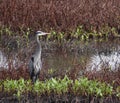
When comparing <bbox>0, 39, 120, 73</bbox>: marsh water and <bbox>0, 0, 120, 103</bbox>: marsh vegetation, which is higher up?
<bbox>0, 0, 120, 103</bbox>: marsh vegetation

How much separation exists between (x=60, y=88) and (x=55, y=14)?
17.4 feet

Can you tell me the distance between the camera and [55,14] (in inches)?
521

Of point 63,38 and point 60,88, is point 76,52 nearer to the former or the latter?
point 63,38

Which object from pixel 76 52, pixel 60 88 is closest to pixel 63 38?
pixel 76 52

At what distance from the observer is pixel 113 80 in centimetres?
865

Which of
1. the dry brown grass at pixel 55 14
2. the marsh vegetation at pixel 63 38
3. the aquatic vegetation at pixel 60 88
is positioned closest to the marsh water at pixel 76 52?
the marsh vegetation at pixel 63 38

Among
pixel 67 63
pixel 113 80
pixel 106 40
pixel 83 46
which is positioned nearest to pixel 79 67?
pixel 113 80

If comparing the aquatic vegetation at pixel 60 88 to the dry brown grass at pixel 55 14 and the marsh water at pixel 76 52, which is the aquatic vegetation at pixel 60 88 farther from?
the dry brown grass at pixel 55 14

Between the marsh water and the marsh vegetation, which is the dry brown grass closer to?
the marsh vegetation

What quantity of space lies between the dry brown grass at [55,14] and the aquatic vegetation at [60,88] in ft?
15.6

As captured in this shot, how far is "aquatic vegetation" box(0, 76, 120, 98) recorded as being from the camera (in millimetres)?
8156

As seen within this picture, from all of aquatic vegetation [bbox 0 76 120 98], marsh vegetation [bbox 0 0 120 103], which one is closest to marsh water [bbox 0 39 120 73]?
marsh vegetation [bbox 0 0 120 103]

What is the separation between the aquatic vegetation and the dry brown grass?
4750 millimetres

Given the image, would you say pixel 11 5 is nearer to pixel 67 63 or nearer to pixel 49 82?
pixel 67 63
